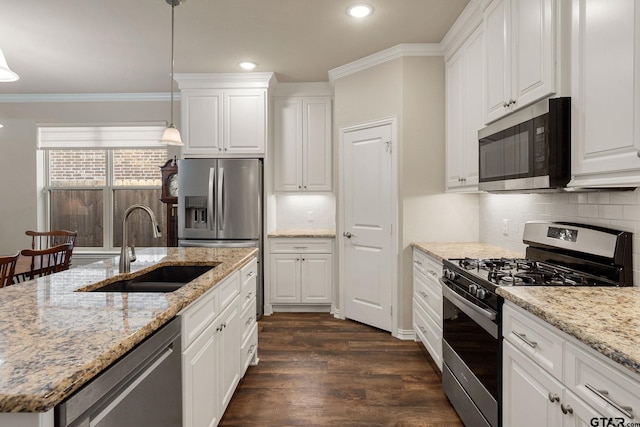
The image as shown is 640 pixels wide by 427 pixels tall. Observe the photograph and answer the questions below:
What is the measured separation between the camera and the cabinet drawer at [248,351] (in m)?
2.41

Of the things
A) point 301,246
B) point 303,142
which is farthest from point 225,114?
point 301,246

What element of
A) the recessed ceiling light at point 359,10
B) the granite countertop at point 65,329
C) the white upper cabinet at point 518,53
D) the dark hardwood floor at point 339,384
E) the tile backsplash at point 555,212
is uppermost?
the recessed ceiling light at point 359,10

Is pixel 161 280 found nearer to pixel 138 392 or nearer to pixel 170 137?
pixel 170 137

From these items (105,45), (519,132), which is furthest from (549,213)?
(105,45)

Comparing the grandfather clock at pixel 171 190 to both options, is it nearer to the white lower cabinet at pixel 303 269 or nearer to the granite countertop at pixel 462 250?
the white lower cabinet at pixel 303 269

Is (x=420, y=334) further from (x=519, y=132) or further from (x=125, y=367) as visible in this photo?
(x=125, y=367)

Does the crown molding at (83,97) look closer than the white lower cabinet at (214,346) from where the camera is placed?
No

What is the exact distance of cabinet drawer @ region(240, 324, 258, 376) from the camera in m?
2.41

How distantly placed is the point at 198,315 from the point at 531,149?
1743mm

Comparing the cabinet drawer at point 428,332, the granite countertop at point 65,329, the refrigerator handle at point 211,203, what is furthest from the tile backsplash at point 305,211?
the granite countertop at point 65,329

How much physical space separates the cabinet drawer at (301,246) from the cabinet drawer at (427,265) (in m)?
1.17

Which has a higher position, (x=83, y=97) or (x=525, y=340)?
(x=83, y=97)

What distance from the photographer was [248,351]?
2.58 metres

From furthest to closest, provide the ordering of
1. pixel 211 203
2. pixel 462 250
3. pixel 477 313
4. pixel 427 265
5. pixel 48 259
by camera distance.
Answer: pixel 211 203 → pixel 48 259 → pixel 427 265 → pixel 462 250 → pixel 477 313
